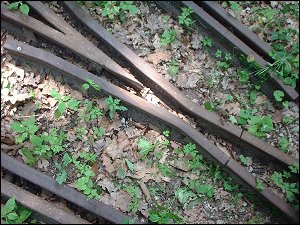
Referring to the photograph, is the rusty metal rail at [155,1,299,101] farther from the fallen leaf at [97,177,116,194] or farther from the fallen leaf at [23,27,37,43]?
the fallen leaf at [97,177,116,194]

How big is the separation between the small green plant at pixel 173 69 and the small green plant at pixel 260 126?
114cm

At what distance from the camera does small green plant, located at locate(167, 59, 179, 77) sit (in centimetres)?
470

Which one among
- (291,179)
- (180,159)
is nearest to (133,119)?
(180,159)

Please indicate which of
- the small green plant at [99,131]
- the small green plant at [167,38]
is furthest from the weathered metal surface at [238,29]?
the small green plant at [99,131]

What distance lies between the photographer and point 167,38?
4.86 meters

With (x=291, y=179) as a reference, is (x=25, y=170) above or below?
below

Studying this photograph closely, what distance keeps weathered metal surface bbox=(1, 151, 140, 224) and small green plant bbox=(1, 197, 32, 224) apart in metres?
0.28


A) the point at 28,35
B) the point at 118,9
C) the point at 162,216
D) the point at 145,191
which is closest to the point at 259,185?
the point at 162,216

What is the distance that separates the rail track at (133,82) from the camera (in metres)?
4.17

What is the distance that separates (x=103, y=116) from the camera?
438 centimetres

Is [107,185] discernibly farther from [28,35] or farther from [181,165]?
[28,35]

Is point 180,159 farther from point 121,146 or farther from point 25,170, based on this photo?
point 25,170

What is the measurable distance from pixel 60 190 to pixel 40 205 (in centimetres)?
24

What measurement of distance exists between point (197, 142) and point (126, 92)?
1.01m
